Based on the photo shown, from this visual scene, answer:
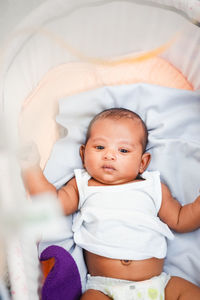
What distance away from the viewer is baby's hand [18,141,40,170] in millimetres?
732

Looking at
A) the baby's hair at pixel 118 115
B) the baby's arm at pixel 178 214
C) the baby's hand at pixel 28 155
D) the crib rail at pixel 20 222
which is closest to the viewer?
the crib rail at pixel 20 222

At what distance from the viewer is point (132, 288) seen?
0.90 meters

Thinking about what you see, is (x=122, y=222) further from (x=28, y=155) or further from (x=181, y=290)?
(x=28, y=155)

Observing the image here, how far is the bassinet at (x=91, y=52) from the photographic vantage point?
103 centimetres

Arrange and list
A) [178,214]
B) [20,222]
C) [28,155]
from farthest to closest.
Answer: [178,214] → [28,155] → [20,222]

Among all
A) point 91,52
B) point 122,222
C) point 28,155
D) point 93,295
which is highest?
point 91,52

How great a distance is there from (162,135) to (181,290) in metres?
0.50

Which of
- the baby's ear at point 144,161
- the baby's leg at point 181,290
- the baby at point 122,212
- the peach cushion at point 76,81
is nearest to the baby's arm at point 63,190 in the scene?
the baby at point 122,212

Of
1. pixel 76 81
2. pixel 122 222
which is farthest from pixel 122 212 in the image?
pixel 76 81

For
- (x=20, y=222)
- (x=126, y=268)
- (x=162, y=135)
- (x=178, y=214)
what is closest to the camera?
(x=20, y=222)

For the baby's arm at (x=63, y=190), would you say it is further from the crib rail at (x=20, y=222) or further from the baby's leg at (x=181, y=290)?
the baby's leg at (x=181, y=290)

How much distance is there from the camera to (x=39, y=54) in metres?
1.14

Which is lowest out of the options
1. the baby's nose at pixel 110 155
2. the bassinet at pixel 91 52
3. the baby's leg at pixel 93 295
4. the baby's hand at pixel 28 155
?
the baby's leg at pixel 93 295

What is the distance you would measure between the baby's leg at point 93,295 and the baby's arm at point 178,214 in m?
0.29
